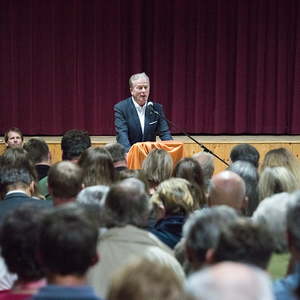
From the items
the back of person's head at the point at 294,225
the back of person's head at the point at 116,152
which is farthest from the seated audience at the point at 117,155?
the back of person's head at the point at 294,225

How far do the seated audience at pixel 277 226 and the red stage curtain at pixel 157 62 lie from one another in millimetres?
6957

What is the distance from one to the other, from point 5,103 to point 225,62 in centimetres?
330

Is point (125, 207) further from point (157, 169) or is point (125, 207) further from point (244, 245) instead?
point (157, 169)

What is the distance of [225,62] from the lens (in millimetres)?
10273

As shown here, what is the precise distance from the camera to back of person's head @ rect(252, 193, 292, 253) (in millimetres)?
2963

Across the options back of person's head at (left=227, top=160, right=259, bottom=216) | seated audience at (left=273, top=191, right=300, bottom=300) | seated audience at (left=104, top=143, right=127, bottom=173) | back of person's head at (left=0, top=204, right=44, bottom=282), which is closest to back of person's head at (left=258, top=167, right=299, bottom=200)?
back of person's head at (left=227, top=160, right=259, bottom=216)

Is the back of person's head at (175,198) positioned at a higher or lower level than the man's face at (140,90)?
lower

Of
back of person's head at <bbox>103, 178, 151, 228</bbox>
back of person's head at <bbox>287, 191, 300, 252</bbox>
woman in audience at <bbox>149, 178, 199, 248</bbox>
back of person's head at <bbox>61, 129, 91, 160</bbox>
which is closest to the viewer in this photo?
back of person's head at <bbox>287, 191, 300, 252</bbox>

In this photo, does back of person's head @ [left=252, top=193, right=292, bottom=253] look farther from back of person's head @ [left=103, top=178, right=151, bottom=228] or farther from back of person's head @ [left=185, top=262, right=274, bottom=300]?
back of person's head @ [left=185, top=262, right=274, bottom=300]

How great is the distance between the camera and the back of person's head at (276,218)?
2963 millimetres

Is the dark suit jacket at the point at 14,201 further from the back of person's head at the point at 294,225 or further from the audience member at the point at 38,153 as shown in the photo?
the back of person's head at the point at 294,225

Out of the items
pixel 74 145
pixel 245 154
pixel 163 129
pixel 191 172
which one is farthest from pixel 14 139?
pixel 191 172

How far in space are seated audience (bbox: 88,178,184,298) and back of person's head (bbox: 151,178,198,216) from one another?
1.08 feet

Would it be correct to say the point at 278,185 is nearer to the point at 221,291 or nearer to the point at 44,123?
the point at 221,291
